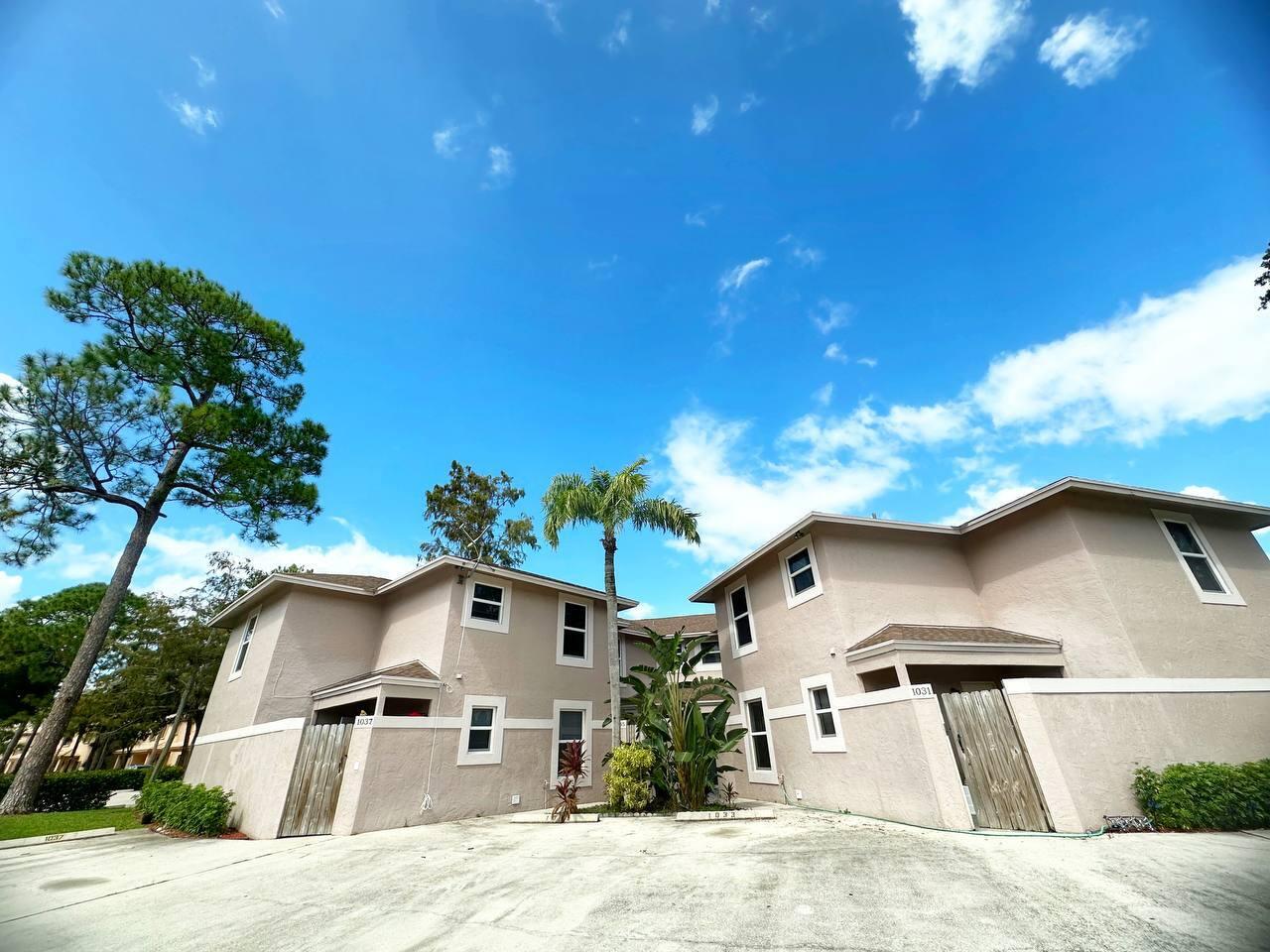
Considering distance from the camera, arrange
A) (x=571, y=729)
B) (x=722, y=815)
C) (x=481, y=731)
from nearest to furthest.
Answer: (x=722, y=815)
(x=481, y=731)
(x=571, y=729)

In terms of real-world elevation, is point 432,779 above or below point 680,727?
below

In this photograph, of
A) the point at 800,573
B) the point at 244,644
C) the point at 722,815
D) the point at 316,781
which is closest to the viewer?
the point at 722,815

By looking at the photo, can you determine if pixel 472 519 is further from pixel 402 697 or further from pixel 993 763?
pixel 993 763

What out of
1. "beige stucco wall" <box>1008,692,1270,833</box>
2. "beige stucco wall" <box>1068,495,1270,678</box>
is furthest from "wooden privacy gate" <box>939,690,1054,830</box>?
"beige stucco wall" <box>1068,495,1270,678</box>

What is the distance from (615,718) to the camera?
12.1 m

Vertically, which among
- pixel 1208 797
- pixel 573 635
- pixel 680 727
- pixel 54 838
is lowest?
pixel 54 838

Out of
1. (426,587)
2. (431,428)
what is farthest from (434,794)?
(431,428)

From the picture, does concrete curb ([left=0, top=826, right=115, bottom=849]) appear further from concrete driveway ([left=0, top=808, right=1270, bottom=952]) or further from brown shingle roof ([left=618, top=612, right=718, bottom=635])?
brown shingle roof ([left=618, top=612, right=718, bottom=635])

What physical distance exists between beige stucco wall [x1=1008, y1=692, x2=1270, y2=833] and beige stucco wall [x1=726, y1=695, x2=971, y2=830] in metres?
1.27

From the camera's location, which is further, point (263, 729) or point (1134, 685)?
point (263, 729)

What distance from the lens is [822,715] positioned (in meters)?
10.9

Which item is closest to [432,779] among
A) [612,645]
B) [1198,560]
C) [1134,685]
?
[612,645]

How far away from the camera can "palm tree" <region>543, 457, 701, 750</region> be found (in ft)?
44.7

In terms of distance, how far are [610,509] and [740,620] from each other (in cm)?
516
